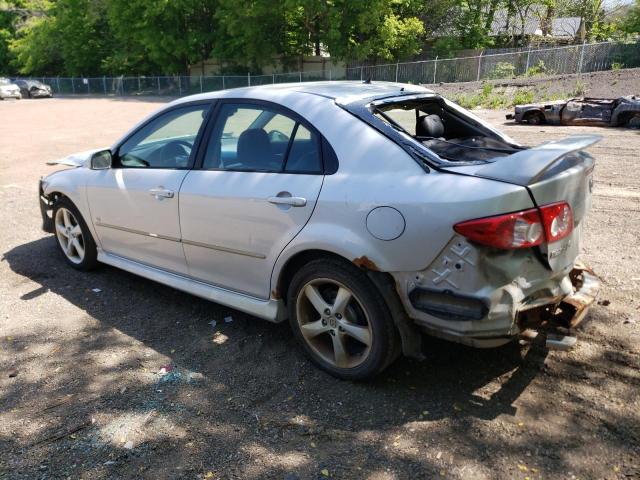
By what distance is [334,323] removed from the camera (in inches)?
128

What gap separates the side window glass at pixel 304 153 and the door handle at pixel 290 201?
20 centimetres

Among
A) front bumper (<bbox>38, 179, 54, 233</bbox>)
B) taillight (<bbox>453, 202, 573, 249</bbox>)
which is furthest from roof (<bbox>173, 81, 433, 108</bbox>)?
front bumper (<bbox>38, 179, 54, 233</bbox>)

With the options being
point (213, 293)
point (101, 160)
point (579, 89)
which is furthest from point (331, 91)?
point (579, 89)

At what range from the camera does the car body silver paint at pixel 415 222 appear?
267 cm

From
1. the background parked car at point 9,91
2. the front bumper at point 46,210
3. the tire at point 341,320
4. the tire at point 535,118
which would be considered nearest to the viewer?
the tire at point 341,320

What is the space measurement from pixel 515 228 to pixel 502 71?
2726 cm

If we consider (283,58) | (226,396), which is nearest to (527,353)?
(226,396)

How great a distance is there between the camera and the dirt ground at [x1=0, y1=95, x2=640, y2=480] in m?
2.66

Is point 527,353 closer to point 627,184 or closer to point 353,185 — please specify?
point 353,185

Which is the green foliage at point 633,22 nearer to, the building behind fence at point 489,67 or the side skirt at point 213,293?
the building behind fence at point 489,67

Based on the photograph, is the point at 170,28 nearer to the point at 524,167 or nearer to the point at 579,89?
the point at 579,89

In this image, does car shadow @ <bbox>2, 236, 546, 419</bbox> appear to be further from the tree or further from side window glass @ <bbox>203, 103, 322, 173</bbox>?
the tree

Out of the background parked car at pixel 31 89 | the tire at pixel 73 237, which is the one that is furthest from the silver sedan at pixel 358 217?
the background parked car at pixel 31 89

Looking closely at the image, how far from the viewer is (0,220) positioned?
7176mm
